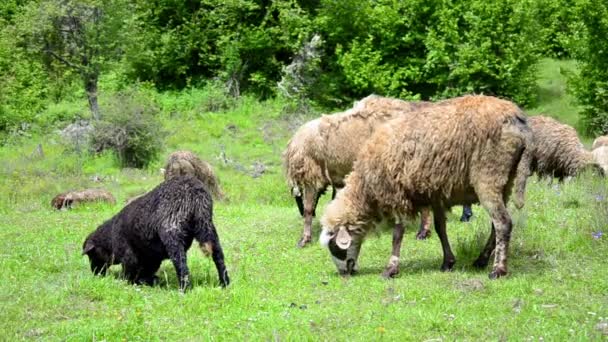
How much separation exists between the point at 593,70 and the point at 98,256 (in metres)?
18.7

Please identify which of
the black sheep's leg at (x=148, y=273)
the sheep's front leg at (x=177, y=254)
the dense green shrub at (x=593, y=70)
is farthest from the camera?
the dense green shrub at (x=593, y=70)

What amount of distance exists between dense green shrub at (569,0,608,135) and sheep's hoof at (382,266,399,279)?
1588 cm

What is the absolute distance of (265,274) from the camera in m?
9.23

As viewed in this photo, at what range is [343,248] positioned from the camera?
30.3 ft

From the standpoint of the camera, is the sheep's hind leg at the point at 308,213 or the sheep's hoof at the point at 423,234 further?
the sheep's hind leg at the point at 308,213

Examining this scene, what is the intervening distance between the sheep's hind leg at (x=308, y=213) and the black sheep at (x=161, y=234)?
3006 millimetres

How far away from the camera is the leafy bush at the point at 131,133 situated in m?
22.0

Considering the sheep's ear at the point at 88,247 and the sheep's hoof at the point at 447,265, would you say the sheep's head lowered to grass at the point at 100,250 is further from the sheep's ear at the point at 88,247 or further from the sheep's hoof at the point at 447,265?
the sheep's hoof at the point at 447,265

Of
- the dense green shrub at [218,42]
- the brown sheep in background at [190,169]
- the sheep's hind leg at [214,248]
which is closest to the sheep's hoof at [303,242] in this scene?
the sheep's hind leg at [214,248]

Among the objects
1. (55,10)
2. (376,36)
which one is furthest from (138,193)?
(376,36)

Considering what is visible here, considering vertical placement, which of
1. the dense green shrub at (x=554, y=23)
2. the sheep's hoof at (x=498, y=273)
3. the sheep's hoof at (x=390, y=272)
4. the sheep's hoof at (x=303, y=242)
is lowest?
the sheep's hoof at (x=303, y=242)

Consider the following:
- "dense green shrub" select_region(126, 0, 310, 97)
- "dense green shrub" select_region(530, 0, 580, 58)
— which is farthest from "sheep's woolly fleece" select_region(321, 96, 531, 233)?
"dense green shrub" select_region(126, 0, 310, 97)

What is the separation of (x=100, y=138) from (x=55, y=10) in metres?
5.45

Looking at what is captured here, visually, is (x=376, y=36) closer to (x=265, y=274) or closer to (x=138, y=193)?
(x=138, y=193)
